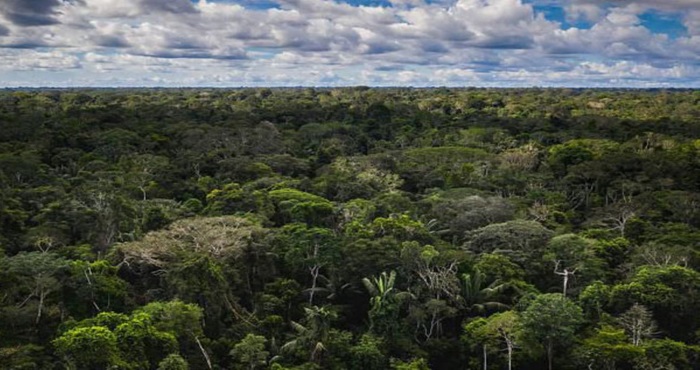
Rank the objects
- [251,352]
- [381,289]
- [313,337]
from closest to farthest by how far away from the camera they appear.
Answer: [251,352] < [313,337] < [381,289]

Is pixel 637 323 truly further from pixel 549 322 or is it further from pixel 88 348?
pixel 88 348

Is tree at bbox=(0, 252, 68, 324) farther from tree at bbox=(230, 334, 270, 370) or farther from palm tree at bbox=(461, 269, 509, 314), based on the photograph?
palm tree at bbox=(461, 269, 509, 314)

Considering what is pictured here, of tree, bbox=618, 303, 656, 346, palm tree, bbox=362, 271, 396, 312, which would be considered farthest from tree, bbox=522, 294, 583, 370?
palm tree, bbox=362, 271, 396, 312

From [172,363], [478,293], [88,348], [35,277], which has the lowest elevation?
[478,293]

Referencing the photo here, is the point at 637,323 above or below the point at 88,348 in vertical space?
below

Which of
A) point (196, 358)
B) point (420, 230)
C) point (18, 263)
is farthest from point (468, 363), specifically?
point (18, 263)

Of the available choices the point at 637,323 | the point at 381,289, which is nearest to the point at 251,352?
the point at 381,289

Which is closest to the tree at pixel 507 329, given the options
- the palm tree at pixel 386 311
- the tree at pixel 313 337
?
the palm tree at pixel 386 311
